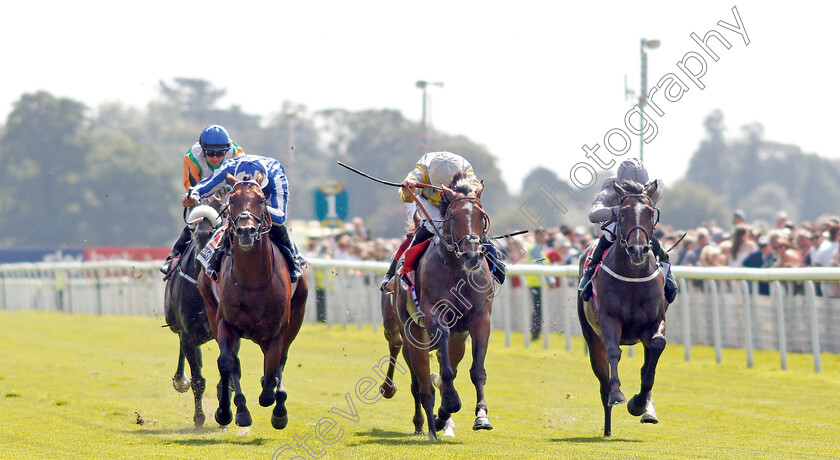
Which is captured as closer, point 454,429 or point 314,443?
point 314,443

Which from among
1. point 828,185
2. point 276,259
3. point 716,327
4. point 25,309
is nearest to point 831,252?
point 716,327

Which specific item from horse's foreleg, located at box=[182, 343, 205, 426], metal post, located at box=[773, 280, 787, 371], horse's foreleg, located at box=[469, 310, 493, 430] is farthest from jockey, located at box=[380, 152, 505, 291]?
metal post, located at box=[773, 280, 787, 371]

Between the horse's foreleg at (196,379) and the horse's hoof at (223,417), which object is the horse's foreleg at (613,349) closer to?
the horse's hoof at (223,417)

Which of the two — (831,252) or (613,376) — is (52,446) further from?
(831,252)

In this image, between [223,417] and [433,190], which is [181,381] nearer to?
[223,417]

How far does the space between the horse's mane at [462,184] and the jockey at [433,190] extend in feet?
0.23

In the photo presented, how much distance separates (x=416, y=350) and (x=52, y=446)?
2.53 m

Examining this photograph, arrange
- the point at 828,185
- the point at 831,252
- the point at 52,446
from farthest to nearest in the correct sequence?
the point at 828,185 < the point at 831,252 < the point at 52,446

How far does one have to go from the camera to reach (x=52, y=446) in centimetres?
832

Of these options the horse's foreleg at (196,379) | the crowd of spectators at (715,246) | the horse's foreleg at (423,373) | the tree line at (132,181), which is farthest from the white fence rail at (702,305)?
the tree line at (132,181)

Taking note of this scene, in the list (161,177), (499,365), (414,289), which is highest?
(161,177)

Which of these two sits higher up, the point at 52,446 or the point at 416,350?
the point at 416,350

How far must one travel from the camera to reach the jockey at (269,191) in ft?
29.0

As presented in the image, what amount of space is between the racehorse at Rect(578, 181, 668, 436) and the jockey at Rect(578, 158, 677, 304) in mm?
101
